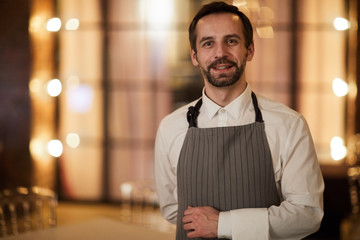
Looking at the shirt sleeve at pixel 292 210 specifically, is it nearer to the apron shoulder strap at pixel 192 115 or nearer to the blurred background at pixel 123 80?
the apron shoulder strap at pixel 192 115

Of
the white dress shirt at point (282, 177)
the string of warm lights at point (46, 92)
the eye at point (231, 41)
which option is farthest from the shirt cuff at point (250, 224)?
the string of warm lights at point (46, 92)

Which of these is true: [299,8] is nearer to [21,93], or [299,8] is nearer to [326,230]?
[326,230]

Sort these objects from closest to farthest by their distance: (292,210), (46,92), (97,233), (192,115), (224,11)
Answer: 1. (292,210)
2. (224,11)
3. (192,115)
4. (97,233)
5. (46,92)

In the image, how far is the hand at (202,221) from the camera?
1431mm

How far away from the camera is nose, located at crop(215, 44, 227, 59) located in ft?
4.82

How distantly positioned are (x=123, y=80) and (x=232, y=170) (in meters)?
3.32

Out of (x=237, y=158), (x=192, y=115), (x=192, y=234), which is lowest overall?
(x=192, y=234)

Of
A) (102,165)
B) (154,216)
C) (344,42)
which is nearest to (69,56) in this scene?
(102,165)

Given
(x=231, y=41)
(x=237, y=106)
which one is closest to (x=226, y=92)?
(x=237, y=106)

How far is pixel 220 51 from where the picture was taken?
4.83ft

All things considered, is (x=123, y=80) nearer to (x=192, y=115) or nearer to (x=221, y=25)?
(x=192, y=115)

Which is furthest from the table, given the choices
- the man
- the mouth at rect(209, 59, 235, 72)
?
the mouth at rect(209, 59, 235, 72)

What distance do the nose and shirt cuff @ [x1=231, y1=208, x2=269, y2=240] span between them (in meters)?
0.49

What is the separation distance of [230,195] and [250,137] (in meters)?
0.20
